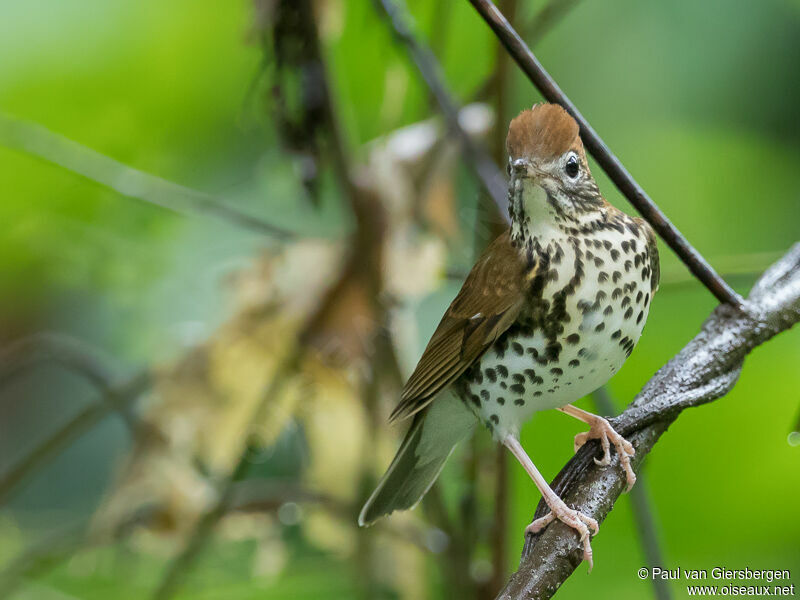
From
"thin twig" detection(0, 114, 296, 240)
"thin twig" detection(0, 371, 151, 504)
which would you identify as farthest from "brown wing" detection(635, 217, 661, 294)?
"thin twig" detection(0, 371, 151, 504)

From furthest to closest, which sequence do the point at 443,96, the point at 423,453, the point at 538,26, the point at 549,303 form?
the point at 538,26 < the point at 443,96 < the point at 423,453 < the point at 549,303

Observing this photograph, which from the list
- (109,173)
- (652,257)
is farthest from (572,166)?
(109,173)

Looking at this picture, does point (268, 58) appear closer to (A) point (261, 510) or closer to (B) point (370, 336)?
(B) point (370, 336)

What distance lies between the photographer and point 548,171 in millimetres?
1396

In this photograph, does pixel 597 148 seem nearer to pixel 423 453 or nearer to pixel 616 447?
pixel 616 447

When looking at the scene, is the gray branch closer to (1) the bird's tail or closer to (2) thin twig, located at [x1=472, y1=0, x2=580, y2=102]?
(1) the bird's tail

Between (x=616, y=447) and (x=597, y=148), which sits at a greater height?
(x=597, y=148)

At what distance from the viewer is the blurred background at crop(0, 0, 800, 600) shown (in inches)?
96.8

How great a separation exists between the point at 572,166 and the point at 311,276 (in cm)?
130

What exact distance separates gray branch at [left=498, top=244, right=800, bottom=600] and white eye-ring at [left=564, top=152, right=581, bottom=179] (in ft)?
1.01

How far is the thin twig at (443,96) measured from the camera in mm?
1959

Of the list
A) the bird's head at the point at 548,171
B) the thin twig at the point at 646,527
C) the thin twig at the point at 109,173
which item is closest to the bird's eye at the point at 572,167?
the bird's head at the point at 548,171

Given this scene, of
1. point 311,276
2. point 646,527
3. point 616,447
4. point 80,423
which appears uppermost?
point 80,423

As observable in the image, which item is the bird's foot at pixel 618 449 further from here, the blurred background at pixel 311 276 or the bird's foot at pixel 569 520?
the blurred background at pixel 311 276
